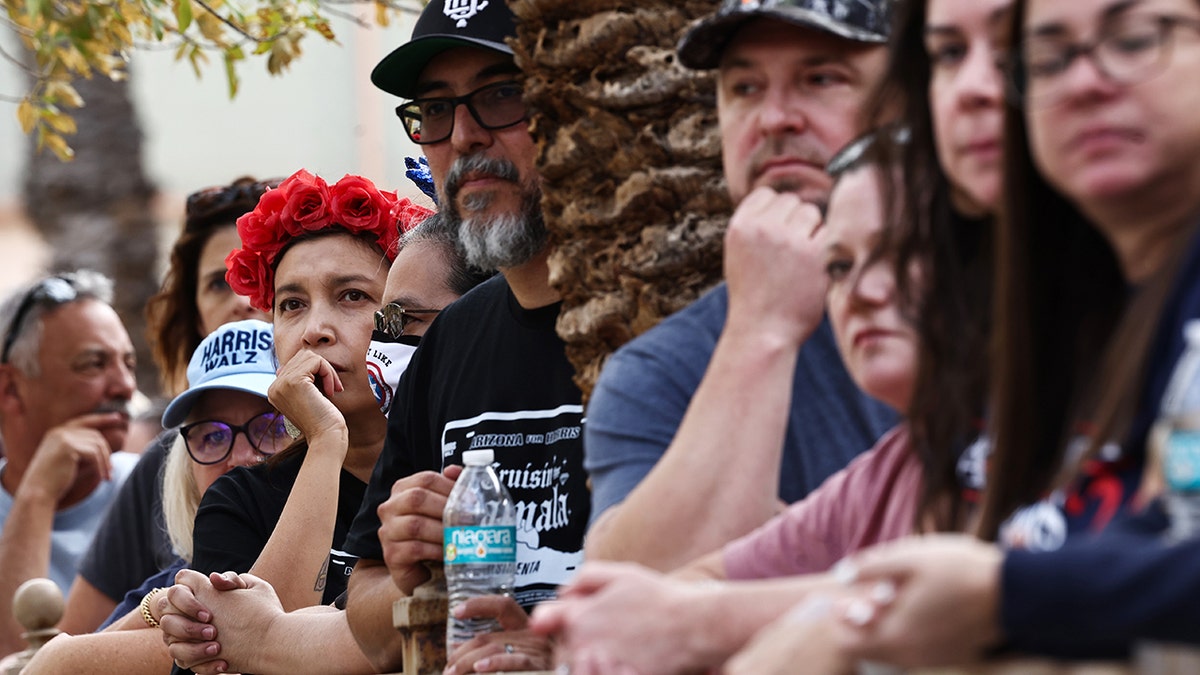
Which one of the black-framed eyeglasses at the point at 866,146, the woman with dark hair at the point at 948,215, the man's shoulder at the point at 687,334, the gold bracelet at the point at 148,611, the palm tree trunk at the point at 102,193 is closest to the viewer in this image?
the woman with dark hair at the point at 948,215

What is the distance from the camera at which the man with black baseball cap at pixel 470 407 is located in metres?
4.06

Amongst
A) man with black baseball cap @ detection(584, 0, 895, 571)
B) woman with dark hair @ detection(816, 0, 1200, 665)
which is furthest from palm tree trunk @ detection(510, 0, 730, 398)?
woman with dark hair @ detection(816, 0, 1200, 665)

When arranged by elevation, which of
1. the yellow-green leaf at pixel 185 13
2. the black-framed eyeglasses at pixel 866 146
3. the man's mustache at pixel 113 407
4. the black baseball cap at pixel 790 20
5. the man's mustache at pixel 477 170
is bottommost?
the black-framed eyeglasses at pixel 866 146

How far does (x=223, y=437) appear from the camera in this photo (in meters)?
6.17

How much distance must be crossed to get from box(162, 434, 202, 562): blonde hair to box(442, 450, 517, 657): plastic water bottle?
238 cm

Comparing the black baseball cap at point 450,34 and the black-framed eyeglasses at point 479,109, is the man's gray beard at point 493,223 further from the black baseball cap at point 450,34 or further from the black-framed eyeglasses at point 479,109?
the black baseball cap at point 450,34

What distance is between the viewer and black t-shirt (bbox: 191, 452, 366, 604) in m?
5.49

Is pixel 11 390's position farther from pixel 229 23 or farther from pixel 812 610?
pixel 812 610

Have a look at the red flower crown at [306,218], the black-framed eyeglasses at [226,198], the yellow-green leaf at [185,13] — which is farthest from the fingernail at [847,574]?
the black-framed eyeglasses at [226,198]

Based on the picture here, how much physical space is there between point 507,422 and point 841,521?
178 cm

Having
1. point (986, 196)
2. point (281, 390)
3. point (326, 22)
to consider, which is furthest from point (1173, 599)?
point (326, 22)

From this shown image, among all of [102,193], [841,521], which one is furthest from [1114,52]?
[102,193]

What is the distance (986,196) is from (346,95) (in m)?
15.4

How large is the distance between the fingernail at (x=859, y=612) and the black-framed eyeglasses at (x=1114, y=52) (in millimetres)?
670
